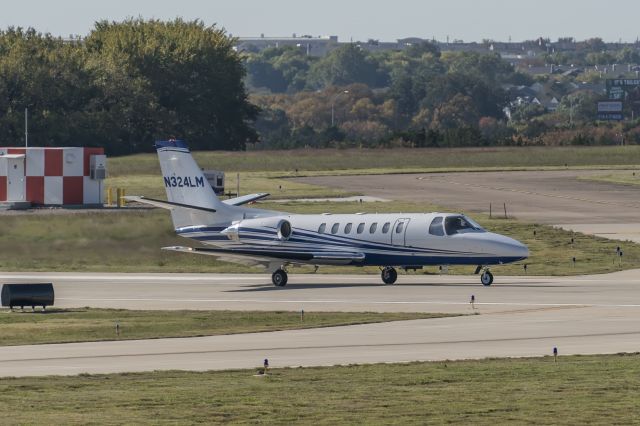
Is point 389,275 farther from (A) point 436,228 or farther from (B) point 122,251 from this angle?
(B) point 122,251

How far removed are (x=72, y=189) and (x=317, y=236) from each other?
26.6 m

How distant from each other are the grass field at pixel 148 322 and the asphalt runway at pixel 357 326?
3.49 ft

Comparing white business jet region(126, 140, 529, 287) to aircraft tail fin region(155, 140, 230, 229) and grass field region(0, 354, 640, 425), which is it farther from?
grass field region(0, 354, 640, 425)

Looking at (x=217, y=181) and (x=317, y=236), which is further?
(x=217, y=181)

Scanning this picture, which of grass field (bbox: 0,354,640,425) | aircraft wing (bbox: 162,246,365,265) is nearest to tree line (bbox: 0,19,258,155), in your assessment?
aircraft wing (bbox: 162,246,365,265)

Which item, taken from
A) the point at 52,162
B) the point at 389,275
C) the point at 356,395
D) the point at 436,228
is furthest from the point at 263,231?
the point at 52,162

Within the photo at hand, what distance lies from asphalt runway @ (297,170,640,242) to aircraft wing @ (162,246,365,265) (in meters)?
19.4

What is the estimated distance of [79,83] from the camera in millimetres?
129500

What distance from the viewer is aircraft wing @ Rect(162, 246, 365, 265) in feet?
164

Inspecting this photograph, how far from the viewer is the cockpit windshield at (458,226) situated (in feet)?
160

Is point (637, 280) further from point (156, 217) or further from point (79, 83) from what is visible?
point (79, 83)

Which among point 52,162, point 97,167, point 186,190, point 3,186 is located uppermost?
point 52,162

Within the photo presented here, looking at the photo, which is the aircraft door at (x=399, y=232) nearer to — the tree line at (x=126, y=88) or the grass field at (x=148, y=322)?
the grass field at (x=148, y=322)

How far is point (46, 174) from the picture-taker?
242 ft
